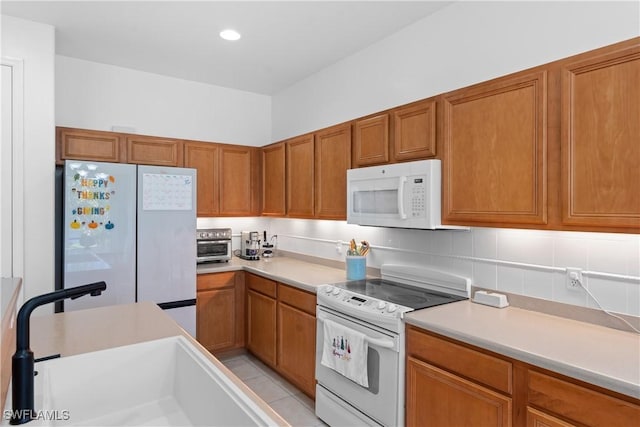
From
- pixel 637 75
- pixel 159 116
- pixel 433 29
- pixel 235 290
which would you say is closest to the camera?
pixel 637 75

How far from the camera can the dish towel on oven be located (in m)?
2.16

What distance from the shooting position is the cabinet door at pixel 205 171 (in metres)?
3.68

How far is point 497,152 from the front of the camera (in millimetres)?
1929

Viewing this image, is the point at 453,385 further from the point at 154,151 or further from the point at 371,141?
the point at 154,151

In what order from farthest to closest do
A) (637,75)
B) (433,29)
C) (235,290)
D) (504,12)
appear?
1. (235,290)
2. (433,29)
3. (504,12)
4. (637,75)

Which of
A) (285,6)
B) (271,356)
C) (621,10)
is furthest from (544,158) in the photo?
(271,356)

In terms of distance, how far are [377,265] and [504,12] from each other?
1.89 meters

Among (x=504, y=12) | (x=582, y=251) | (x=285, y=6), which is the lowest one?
(x=582, y=251)

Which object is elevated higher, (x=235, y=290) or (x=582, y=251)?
(x=582, y=251)

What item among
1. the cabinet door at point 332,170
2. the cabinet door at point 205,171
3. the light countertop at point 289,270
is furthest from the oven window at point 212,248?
the cabinet door at point 332,170

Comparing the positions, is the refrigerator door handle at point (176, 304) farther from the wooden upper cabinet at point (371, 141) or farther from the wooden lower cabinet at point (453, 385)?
the wooden lower cabinet at point (453, 385)

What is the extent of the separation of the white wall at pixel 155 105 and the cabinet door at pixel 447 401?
3.24 meters

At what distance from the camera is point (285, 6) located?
8.20ft

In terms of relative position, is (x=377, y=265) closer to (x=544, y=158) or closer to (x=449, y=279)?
(x=449, y=279)
